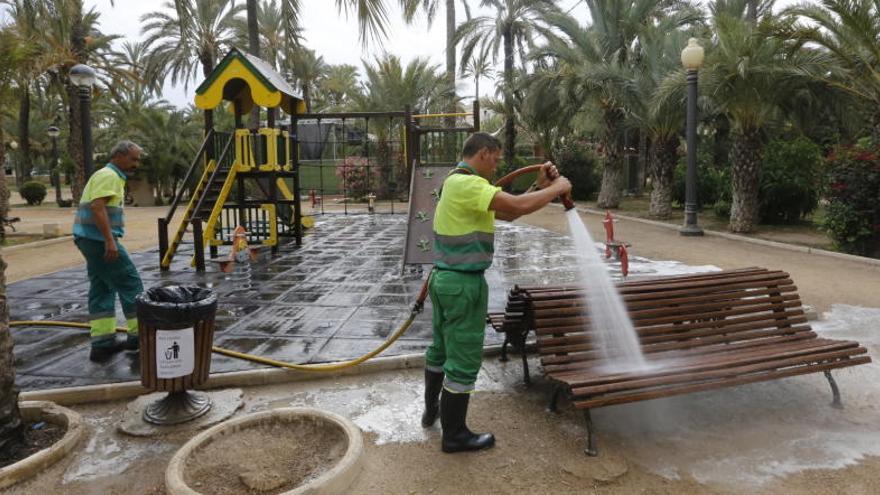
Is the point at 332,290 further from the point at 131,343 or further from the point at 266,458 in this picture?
the point at 266,458

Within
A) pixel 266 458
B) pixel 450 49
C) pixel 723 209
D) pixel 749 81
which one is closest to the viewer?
pixel 266 458

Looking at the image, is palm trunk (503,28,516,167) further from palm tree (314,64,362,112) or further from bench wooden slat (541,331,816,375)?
bench wooden slat (541,331,816,375)

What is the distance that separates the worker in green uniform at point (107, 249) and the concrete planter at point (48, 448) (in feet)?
3.62

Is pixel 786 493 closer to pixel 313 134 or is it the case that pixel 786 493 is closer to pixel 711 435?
pixel 711 435

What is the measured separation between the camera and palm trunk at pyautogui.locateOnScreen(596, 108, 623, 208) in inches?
763

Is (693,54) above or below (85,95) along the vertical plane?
above

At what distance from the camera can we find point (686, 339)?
157 inches

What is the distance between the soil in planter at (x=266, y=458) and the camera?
9.43ft

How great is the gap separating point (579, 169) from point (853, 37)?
44.3 ft

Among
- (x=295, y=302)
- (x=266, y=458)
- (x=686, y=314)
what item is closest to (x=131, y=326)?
(x=295, y=302)

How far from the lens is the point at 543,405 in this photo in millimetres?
3881

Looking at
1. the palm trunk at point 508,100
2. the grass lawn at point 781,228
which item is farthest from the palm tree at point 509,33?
the grass lawn at point 781,228

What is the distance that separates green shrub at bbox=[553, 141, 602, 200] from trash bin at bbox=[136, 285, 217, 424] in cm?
2065

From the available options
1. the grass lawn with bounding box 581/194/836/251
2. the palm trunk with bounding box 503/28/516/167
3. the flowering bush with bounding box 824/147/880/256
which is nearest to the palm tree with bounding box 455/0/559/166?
the palm trunk with bounding box 503/28/516/167
